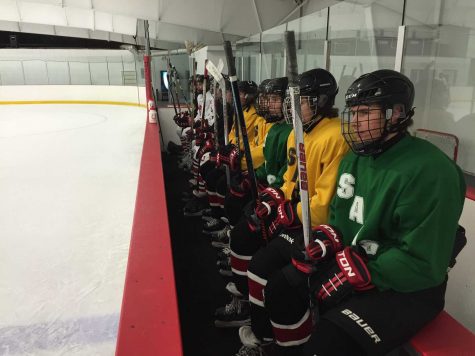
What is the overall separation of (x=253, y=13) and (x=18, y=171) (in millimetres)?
5046

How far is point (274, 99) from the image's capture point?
6.43 ft

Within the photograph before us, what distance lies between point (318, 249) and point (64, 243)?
1634 millimetres

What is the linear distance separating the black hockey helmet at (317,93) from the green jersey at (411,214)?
0.43m

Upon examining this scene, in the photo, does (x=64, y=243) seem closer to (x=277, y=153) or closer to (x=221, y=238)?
(x=221, y=238)

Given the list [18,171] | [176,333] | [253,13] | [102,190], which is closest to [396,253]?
[176,333]

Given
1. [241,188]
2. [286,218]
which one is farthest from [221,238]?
[286,218]

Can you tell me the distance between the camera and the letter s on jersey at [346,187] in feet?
3.89

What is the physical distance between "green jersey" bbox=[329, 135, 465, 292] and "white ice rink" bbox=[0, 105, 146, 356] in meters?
0.99

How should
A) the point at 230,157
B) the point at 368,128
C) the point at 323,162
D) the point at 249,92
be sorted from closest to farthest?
the point at 368,128, the point at 323,162, the point at 230,157, the point at 249,92

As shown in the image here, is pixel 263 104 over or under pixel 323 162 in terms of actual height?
over

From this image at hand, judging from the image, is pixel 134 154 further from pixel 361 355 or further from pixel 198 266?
pixel 361 355

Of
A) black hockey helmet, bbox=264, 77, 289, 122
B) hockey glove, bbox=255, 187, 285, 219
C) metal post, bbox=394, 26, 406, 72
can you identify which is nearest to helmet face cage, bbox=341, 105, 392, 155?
hockey glove, bbox=255, 187, 285, 219

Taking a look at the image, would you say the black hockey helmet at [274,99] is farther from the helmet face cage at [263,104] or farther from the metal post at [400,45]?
the metal post at [400,45]

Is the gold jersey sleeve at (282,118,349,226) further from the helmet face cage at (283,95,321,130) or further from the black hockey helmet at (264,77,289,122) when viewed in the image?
the black hockey helmet at (264,77,289,122)
